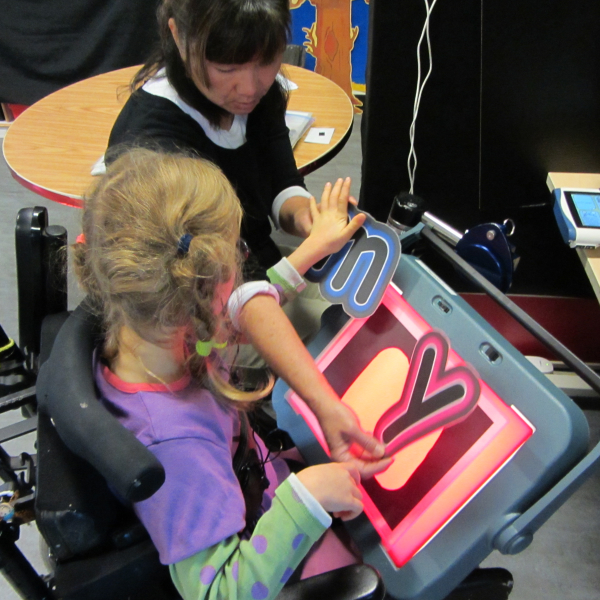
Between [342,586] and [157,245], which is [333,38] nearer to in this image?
[157,245]

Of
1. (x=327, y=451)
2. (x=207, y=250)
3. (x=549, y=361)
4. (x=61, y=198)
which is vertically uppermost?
(x=207, y=250)

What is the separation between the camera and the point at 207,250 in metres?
0.53

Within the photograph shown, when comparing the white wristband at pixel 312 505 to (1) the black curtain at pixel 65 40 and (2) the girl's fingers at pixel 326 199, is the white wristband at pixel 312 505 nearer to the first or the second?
(2) the girl's fingers at pixel 326 199

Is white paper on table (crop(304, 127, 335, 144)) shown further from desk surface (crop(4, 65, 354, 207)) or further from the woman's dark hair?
the woman's dark hair

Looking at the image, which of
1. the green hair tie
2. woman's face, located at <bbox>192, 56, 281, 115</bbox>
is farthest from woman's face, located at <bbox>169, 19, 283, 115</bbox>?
the green hair tie

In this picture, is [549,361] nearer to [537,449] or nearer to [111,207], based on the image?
[537,449]

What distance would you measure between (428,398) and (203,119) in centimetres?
59

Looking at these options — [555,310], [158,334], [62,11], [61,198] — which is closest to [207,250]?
[158,334]

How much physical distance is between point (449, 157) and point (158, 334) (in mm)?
949

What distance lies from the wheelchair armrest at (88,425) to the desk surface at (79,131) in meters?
0.68

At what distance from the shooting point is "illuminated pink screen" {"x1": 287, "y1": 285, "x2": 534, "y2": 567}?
1.98 ft

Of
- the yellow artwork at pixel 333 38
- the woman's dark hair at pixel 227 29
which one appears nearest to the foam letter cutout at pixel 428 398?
the woman's dark hair at pixel 227 29

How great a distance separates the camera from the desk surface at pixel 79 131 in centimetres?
124

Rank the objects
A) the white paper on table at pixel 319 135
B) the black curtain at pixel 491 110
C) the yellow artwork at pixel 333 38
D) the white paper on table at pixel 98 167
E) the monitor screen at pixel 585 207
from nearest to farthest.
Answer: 1. the monitor screen at pixel 585 207
2. the black curtain at pixel 491 110
3. the white paper on table at pixel 98 167
4. the white paper on table at pixel 319 135
5. the yellow artwork at pixel 333 38
